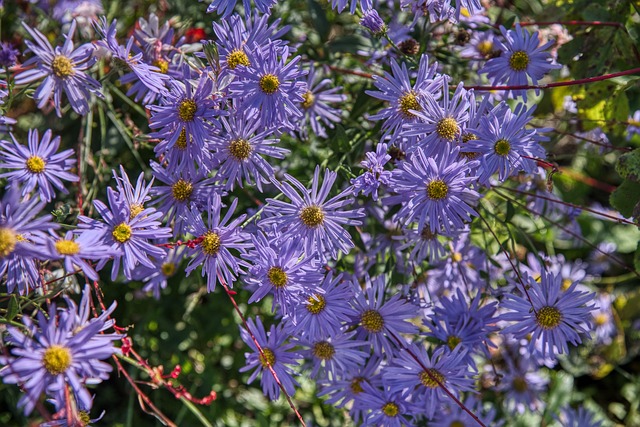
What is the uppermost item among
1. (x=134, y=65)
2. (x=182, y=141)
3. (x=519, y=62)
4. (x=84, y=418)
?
(x=519, y=62)

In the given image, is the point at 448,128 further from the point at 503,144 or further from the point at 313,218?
the point at 313,218

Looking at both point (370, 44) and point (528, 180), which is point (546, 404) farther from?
point (370, 44)

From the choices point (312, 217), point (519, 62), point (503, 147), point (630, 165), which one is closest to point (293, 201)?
point (312, 217)

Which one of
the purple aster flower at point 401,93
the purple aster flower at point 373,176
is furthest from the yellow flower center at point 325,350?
the purple aster flower at point 401,93

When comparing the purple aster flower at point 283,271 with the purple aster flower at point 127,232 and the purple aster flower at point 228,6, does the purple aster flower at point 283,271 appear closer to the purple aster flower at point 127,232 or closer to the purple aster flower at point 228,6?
the purple aster flower at point 127,232

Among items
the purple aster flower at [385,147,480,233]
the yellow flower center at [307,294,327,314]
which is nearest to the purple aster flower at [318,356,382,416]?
the yellow flower center at [307,294,327,314]

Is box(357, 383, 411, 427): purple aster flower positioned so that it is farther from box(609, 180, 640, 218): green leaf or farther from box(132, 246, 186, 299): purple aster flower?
box(609, 180, 640, 218): green leaf
